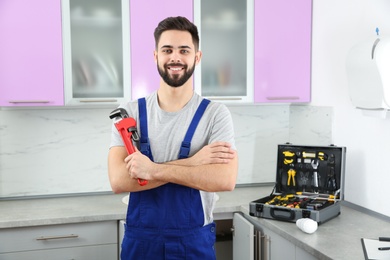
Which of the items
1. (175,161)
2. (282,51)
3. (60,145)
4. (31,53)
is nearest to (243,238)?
(175,161)

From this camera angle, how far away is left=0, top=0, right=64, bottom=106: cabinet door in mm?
2594

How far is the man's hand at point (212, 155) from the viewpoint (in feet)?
6.10

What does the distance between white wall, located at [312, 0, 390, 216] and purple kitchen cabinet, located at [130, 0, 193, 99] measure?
2.93ft

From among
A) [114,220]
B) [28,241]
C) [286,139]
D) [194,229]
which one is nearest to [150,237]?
[194,229]

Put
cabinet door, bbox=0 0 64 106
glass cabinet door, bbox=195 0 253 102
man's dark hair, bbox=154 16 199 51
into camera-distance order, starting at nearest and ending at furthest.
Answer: man's dark hair, bbox=154 16 199 51 < cabinet door, bbox=0 0 64 106 < glass cabinet door, bbox=195 0 253 102

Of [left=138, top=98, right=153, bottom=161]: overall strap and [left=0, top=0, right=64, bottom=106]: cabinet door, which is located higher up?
[left=0, top=0, right=64, bottom=106]: cabinet door

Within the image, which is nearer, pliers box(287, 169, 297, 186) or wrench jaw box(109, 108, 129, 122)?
wrench jaw box(109, 108, 129, 122)

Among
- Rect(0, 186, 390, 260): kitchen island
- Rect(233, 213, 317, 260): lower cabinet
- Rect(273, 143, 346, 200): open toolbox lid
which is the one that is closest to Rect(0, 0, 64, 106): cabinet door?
Rect(0, 186, 390, 260): kitchen island

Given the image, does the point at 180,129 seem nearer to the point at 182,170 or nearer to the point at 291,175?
the point at 182,170

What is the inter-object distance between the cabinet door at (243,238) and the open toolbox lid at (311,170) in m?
0.31

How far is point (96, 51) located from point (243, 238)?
1360mm

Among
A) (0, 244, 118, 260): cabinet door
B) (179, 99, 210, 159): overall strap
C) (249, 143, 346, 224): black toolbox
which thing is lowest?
(0, 244, 118, 260): cabinet door

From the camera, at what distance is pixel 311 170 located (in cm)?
270

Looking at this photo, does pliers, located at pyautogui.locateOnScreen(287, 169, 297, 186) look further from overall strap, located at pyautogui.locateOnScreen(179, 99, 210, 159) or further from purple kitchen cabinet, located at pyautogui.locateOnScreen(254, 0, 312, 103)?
overall strap, located at pyautogui.locateOnScreen(179, 99, 210, 159)
